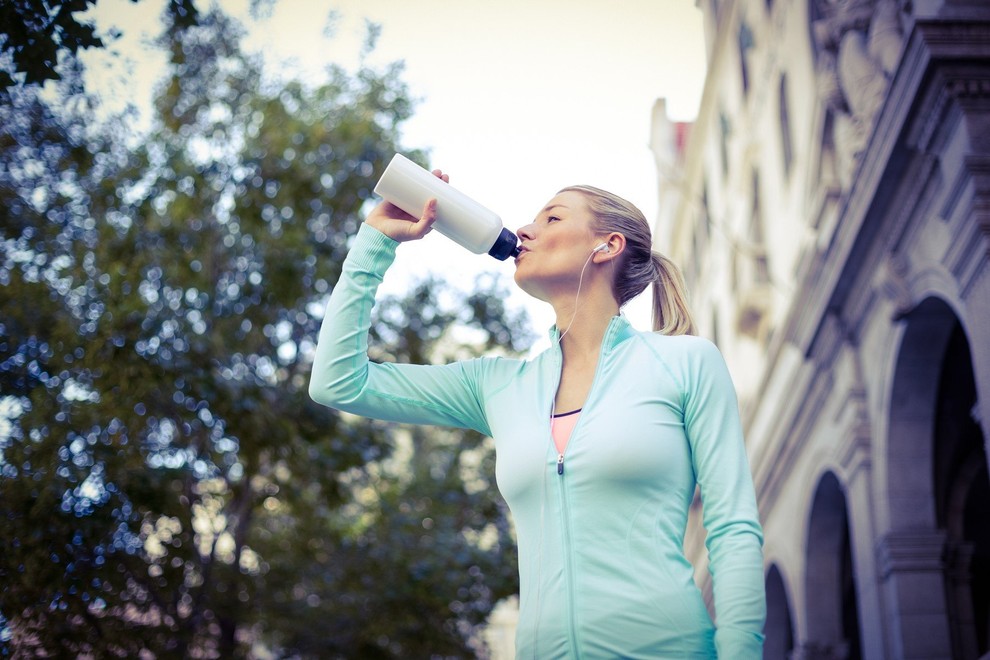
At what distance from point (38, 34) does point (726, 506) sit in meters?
4.01

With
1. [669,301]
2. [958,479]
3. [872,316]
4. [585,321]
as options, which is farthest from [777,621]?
[585,321]

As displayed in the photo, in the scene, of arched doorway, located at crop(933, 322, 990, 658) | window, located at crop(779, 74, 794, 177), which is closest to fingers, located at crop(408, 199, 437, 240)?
arched doorway, located at crop(933, 322, 990, 658)

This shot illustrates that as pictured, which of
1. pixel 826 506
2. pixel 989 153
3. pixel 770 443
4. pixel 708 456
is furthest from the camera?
pixel 770 443

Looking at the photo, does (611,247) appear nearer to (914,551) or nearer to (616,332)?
(616,332)

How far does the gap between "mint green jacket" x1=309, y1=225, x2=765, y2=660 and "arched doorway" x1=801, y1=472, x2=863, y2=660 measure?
11.3 meters

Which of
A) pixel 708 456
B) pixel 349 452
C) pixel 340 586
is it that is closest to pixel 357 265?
pixel 708 456

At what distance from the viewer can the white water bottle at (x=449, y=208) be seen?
306 centimetres

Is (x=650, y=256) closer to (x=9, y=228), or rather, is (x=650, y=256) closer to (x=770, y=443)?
(x=9, y=228)

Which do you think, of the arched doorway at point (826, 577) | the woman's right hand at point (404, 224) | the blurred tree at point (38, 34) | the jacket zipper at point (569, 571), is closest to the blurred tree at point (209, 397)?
the blurred tree at point (38, 34)

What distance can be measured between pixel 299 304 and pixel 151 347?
2614mm

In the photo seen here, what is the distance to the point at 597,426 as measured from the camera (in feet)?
8.65

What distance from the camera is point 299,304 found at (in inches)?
536

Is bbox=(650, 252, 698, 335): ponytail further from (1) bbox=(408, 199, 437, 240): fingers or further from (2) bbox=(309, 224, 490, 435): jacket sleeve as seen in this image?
(1) bbox=(408, 199, 437, 240): fingers

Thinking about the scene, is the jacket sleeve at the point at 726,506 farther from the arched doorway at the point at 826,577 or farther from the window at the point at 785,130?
the window at the point at 785,130
